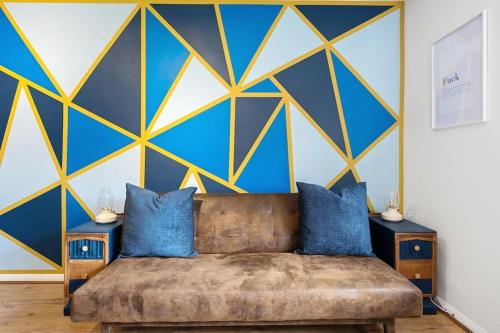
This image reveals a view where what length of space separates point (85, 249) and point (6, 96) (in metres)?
1.73

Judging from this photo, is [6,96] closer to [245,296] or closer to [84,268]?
[84,268]

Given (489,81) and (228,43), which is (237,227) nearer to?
(228,43)

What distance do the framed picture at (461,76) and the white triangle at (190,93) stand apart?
1.77 m

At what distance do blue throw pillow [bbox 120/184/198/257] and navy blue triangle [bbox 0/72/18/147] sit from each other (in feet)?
5.07

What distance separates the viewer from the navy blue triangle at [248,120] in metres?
2.85

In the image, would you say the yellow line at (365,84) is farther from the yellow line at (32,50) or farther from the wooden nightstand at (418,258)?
the yellow line at (32,50)

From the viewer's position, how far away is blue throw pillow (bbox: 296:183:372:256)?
2197 mm

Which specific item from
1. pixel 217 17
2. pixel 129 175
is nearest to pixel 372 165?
pixel 217 17

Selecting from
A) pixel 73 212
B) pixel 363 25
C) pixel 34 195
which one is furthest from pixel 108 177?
pixel 363 25

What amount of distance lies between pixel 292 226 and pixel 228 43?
68.9 inches

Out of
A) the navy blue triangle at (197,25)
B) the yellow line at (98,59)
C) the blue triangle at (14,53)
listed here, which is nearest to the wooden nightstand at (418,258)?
the navy blue triangle at (197,25)

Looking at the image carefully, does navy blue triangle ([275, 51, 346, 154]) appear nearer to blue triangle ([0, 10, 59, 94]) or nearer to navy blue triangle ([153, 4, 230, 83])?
navy blue triangle ([153, 4, 230, 83])

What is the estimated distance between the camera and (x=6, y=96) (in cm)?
279

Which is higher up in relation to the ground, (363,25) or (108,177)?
(363,25)
